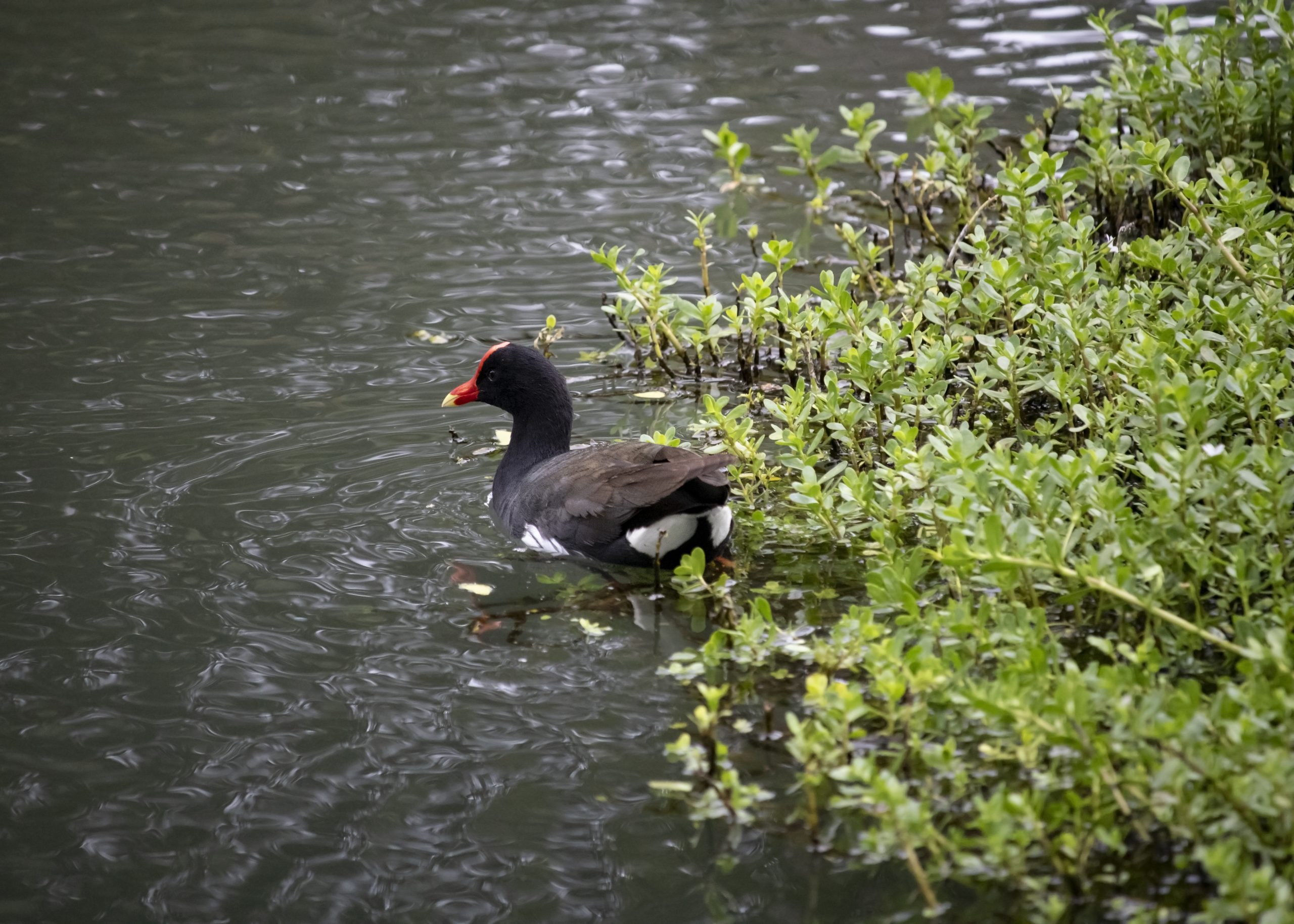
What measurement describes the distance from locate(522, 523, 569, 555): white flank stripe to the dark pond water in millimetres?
79

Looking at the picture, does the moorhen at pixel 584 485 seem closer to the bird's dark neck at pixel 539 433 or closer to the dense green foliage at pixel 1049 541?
the bird's dark neck at pixel 539 433

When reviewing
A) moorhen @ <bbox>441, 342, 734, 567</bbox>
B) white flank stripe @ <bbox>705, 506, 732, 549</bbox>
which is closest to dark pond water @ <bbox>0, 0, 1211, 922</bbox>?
moorhen @ <bbox>441, 342, 734, 567</bbox>

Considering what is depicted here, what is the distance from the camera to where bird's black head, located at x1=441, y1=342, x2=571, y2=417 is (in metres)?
5.58

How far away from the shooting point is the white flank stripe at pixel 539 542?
16.7ft

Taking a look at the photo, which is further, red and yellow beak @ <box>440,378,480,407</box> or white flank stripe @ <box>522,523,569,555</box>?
red and yellow beak @ <box>440,378,480,407</box>

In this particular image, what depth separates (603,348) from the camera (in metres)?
7.23

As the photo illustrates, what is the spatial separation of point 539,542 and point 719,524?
0.84m

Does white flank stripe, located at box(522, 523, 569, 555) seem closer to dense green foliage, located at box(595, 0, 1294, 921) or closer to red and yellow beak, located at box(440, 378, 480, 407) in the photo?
dense green foliage, located at box(595, 0, 1294, 921)

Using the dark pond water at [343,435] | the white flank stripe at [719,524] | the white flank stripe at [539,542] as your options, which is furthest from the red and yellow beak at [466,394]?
the white flank stripe at [719,524]

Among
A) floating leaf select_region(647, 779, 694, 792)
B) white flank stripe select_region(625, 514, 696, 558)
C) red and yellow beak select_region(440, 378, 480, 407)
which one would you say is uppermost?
red and yellow beak select_region(440, 378, 480, 407)

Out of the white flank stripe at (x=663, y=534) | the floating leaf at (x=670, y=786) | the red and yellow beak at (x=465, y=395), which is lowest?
the floating leaf at (x=670, y=786)

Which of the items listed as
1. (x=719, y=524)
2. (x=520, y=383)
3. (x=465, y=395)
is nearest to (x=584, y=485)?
(x=719, y=524)

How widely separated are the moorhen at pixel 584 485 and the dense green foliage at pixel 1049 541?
0.26m

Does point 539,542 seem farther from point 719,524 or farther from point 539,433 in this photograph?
point 719,524
